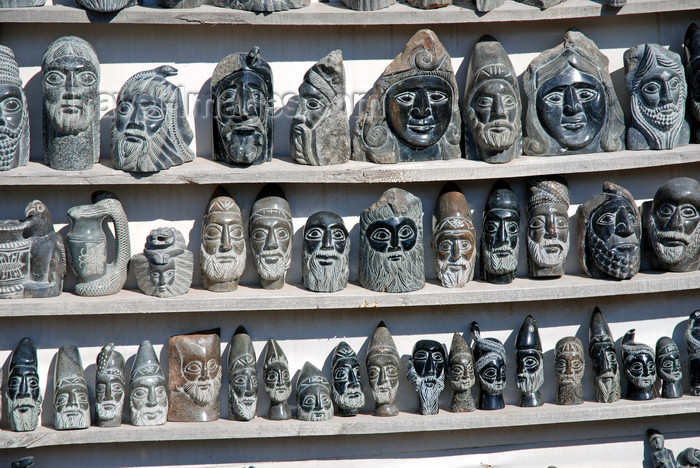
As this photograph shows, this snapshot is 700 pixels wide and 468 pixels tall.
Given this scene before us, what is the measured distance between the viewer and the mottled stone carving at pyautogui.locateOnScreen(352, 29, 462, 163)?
10.6ft

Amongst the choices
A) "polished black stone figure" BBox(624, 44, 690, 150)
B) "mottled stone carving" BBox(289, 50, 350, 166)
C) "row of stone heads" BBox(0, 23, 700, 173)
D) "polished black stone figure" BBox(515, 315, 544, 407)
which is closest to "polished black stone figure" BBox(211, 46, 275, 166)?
"row of stone heads" BBox(0, 23, 700, 173)

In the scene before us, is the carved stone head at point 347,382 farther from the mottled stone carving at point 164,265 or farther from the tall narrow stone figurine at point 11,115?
the tall narrow stone figurine at point 11,115

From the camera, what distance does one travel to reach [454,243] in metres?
3.26

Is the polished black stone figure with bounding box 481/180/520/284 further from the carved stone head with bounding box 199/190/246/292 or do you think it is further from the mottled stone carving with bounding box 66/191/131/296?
the mottled stone carving with bounding box 66/191/131/296

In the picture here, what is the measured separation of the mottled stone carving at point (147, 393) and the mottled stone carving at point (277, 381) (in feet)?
1.38

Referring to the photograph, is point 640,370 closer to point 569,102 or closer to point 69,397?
point 569,102

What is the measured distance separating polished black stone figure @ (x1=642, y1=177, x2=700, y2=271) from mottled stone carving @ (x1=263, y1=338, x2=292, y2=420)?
1635 millimetres

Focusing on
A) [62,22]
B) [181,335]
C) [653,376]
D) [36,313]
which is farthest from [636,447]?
[62,22]

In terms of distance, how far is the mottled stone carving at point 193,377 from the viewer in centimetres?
326

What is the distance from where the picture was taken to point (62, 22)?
3.12 meters

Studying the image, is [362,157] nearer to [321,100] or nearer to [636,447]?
[321,100]

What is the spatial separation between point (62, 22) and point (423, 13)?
1408mm

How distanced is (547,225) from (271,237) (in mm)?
1135

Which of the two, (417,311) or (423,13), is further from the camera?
(417,311)
